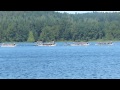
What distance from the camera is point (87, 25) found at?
36188 millimetres

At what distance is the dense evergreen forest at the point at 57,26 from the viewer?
1437 inches

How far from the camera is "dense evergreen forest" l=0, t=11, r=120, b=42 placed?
36.5m

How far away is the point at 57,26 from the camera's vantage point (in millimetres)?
36625

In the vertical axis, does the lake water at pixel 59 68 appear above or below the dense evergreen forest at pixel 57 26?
below

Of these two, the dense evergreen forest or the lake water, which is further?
the dense evergreen forest

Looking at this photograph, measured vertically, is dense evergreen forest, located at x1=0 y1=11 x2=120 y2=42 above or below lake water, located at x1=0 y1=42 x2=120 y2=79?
above

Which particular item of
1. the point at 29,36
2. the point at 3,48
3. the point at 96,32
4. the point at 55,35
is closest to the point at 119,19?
the point at 96,32

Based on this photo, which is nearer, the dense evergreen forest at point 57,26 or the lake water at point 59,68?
the lake water at point 59,68
